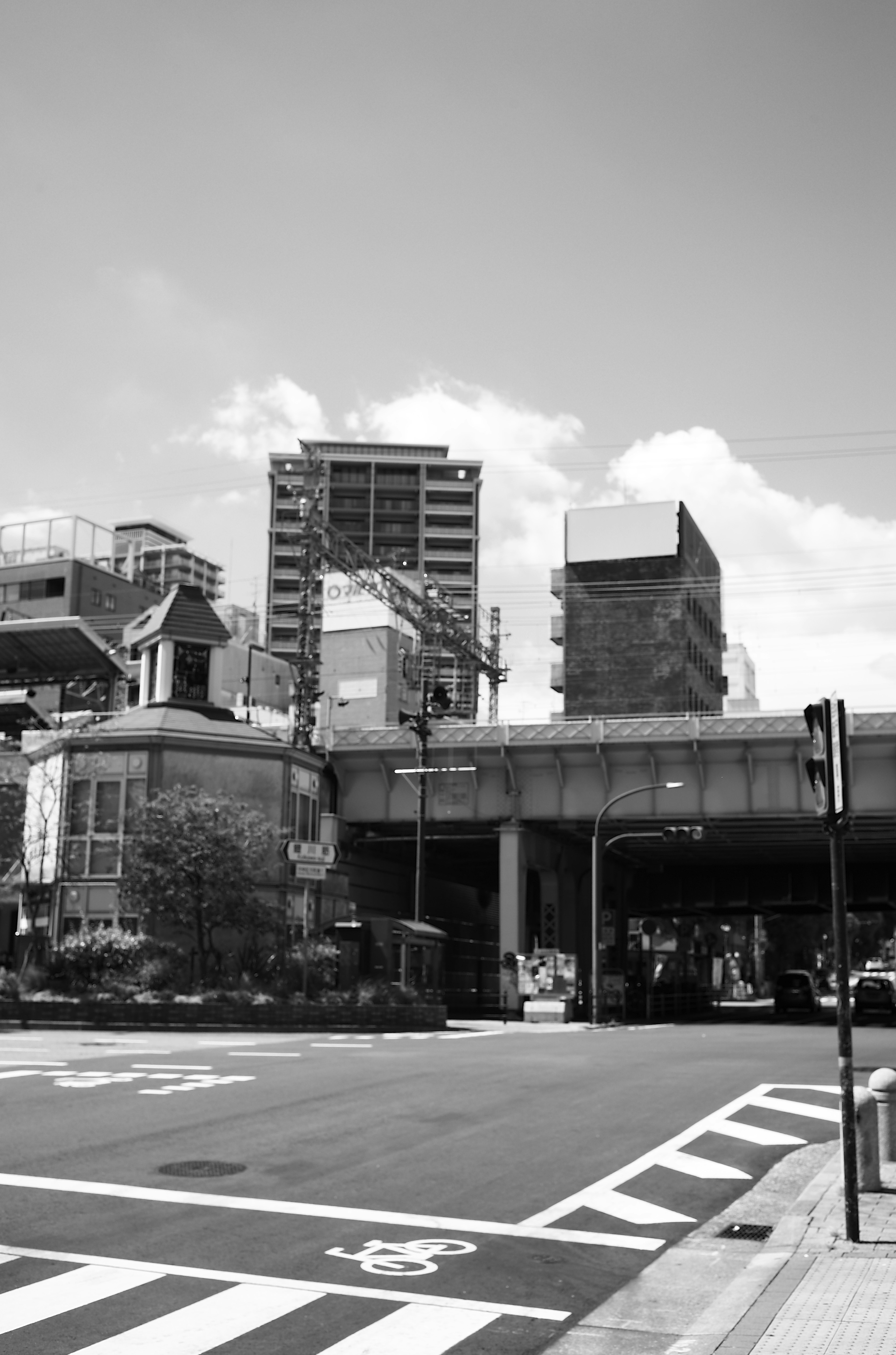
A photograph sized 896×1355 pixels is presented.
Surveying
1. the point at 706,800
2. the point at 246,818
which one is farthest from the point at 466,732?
the point at 246,818

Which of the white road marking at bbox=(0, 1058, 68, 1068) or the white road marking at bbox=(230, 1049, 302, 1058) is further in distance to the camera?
the white road marking at bbox=(230, 1049, 302, 1058)

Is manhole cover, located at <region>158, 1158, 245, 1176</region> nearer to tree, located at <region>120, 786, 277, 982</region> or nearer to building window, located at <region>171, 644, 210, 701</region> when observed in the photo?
tree, located at <region>120, 786, 277, 982</region>

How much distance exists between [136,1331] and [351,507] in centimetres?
14113

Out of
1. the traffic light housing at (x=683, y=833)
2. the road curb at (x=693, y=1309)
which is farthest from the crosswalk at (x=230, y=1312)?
the traffic light housing at (x=683, y=833)

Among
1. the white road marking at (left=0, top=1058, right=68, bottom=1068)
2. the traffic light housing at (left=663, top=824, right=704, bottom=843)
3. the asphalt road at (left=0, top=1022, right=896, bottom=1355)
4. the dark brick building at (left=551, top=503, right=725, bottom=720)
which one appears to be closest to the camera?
the asphalt road at (left=0, top=1022, right=896, bottom=1355)

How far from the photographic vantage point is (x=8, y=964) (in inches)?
2019

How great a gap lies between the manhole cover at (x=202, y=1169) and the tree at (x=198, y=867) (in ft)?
95.1

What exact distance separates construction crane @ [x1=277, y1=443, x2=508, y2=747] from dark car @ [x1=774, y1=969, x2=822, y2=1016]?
23840 mm

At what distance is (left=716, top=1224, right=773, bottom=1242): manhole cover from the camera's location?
1045cm

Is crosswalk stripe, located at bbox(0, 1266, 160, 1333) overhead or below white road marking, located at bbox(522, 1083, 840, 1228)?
overhead

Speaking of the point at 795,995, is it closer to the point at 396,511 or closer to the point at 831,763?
the point at 831,763

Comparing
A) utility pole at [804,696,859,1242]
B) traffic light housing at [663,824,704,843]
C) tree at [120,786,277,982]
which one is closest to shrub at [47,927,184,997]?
tree at [120,786,277,982]

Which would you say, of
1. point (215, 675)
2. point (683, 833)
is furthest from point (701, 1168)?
point (215, 675)

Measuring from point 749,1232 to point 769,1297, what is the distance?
2.96m
